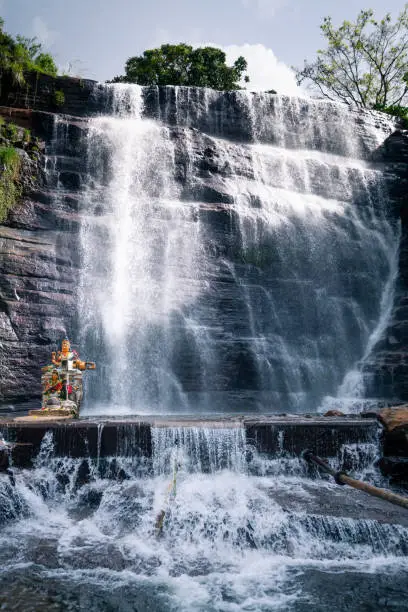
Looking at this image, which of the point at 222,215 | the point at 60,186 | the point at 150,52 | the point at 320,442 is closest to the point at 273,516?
the point at 320,442

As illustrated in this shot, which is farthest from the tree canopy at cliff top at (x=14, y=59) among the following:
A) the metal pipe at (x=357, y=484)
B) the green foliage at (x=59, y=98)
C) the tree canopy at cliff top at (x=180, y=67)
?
the metal pipe at (x=357, y=484)

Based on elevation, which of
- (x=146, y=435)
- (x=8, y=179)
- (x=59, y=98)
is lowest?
(x=146, y=435)

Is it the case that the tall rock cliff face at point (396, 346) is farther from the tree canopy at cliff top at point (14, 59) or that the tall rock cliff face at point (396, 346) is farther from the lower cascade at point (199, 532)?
the tree canopy at cliff top at point (14, 59)

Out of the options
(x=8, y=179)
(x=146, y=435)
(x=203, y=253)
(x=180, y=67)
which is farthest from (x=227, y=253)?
(x=180, y=67)

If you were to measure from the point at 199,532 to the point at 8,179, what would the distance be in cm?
1495

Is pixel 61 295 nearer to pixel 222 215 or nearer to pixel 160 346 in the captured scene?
pixel 160 346

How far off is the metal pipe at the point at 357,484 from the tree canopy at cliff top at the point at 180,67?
103ft

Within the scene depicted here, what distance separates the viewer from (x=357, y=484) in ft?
23.6

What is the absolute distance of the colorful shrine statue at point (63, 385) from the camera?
39.2ft

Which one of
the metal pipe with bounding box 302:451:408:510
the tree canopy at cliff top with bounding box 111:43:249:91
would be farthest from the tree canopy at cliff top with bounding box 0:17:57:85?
the metal pipe with bounding box 302:451:408:510

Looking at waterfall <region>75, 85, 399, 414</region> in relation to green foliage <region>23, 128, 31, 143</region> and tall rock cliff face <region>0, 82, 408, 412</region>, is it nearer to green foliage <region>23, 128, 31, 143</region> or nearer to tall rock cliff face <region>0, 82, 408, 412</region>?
tall rock cliff face <region>0, 82, 408, 412</region>

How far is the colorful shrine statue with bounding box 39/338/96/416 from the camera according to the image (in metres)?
12.0

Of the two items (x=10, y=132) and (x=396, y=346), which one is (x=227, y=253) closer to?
(x=396, y=346)

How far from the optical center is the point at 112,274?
61.8 ft
